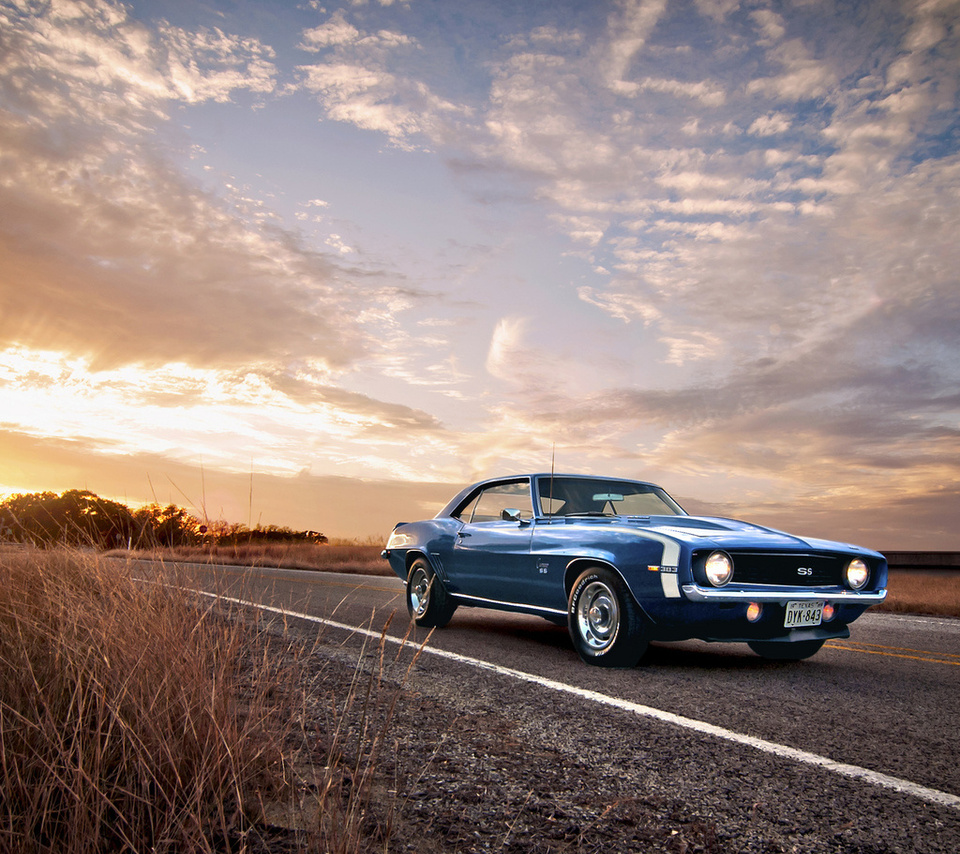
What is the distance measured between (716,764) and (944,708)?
1.96m

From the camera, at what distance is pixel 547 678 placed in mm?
4559

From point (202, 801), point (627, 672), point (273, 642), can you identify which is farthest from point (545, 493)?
point (202, 801)

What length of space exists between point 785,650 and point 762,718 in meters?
2.34

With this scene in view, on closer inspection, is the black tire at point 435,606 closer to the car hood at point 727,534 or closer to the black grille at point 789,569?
the car hood at point 727,534

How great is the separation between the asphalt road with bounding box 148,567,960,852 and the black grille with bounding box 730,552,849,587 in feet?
2.02

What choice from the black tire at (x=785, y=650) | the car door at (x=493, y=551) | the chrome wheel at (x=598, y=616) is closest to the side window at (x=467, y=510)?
the car door at (x=493, y=551)

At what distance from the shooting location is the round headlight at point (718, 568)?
15.5 ft

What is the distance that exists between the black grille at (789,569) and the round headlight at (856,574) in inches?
2.2

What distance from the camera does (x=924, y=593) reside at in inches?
488

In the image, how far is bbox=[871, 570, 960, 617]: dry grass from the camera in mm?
10172

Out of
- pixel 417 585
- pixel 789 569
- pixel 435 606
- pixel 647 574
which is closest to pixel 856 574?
pixel 789 569

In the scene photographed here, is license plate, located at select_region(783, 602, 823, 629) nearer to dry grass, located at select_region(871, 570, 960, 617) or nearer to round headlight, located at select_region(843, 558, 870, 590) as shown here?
round headlight, located at select_region(843, 558, 870, 590)

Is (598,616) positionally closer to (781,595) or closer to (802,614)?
(781,595)

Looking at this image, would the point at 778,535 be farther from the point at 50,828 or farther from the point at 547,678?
the point at 50,828
